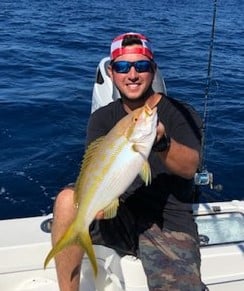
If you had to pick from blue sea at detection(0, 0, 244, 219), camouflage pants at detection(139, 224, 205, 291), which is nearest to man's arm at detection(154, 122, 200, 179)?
camouflage pants at detection(139, 224, 205, 291)

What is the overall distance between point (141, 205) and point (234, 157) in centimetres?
437

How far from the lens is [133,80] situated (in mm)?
3271

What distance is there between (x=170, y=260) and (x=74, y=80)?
8.00m

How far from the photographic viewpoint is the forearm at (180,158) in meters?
2.85

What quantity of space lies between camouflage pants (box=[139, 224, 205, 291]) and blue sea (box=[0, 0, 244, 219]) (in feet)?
9.15

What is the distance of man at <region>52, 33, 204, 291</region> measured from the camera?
3201 millimetres

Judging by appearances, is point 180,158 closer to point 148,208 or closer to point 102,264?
point 148,208

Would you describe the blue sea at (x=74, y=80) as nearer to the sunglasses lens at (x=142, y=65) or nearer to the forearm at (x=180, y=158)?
the sunglasses lens at (x=142, y=65)

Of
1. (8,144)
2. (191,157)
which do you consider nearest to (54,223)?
(191,157)

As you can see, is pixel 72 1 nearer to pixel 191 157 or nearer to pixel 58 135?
pixel 58 135

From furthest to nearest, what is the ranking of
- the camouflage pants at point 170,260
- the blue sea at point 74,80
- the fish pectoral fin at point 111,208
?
1. the blue sea at point 74,80
2. the camouflage pants at point 170,260
3. the fish pectoral fin at point 111,208

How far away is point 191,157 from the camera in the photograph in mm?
2979

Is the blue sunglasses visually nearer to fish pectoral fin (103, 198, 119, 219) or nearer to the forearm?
the forearm

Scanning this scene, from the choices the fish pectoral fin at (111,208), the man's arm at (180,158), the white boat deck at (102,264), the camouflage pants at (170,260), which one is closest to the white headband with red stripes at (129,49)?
the man's arm at (180,158)
